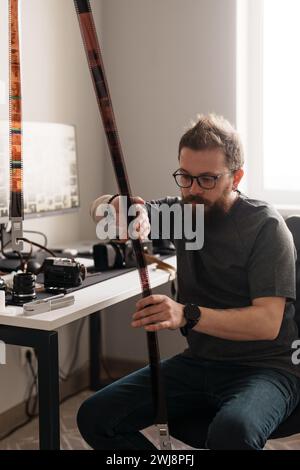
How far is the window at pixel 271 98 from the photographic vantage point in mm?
2799

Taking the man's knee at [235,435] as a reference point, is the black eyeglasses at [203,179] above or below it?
above

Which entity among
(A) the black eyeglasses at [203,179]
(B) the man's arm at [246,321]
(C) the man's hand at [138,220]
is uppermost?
(A) the black eyeglasses at [203,179]

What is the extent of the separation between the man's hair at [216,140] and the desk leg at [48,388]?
2.08 ft

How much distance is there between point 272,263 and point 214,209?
237 mm

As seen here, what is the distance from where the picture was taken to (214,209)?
179 centimetres

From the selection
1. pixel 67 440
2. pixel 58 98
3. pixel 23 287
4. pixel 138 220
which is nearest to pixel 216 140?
pixel 138 220

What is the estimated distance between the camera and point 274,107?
113 inches

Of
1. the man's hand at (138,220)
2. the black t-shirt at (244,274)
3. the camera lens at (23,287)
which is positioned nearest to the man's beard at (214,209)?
the black t-shirt at (244,274)

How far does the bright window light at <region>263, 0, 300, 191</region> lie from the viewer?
9.24ft

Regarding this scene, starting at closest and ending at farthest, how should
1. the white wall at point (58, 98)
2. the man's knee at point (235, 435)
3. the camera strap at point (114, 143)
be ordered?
the camera strap at point (114, 143)
the man's knee at point (235, 435)
the white wall at point (58, 98)

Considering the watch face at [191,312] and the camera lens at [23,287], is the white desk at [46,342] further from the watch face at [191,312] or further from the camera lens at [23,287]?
the watch face at [191,312]

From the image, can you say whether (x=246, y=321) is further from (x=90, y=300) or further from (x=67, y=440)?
(x=67, y=440)

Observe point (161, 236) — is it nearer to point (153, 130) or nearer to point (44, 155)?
point (44, 155)

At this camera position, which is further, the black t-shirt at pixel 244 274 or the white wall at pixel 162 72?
the white wall at pixel 162 72
